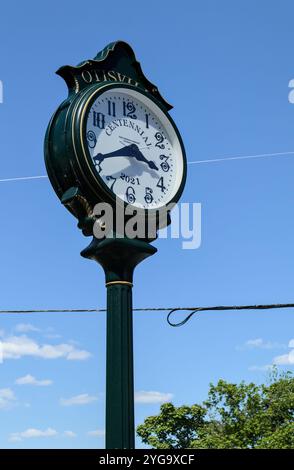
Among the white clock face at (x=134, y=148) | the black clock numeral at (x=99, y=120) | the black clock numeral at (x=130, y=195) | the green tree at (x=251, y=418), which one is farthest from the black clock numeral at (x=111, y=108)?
the green tree at (x=251, y=418)

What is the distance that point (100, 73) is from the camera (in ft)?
20.2

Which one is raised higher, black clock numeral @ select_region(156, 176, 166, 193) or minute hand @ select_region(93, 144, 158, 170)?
minute hand @ select_region(93, 144, 158, 170)

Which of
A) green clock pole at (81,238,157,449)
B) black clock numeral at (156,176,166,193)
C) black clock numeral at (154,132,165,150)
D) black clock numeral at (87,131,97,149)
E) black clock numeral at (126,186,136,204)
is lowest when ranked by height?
green clock pole at (81,238,157,449)

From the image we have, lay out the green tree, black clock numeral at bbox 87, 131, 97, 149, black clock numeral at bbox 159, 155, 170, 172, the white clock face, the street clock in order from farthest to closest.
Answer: the green tree < black clock numeral at bbox 159, 155, 170, 172 < the white clock face < black clock numeral at bbox 87, 131, 97, 149 < the street clock

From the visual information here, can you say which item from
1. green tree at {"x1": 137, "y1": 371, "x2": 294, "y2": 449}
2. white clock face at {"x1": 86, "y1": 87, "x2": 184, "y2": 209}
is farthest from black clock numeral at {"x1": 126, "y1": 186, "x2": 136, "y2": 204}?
green tree at {"x1": 137, "y1": 371, "x2": 294, "y2": 449}

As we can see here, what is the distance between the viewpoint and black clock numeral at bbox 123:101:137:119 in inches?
241

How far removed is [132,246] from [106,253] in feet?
0.67

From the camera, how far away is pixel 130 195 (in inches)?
231

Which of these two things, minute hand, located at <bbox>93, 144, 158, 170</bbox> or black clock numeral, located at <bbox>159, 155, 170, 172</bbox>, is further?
black clock numeral, located at <bbox>159, 155, 170, 172</bbox>

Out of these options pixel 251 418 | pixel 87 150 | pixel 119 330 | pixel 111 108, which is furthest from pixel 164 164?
pixel 251 418

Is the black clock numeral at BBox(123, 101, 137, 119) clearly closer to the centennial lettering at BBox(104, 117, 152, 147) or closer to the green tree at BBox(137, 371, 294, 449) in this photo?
the centennial lettering at BBox(104, 117, 152, 147)
